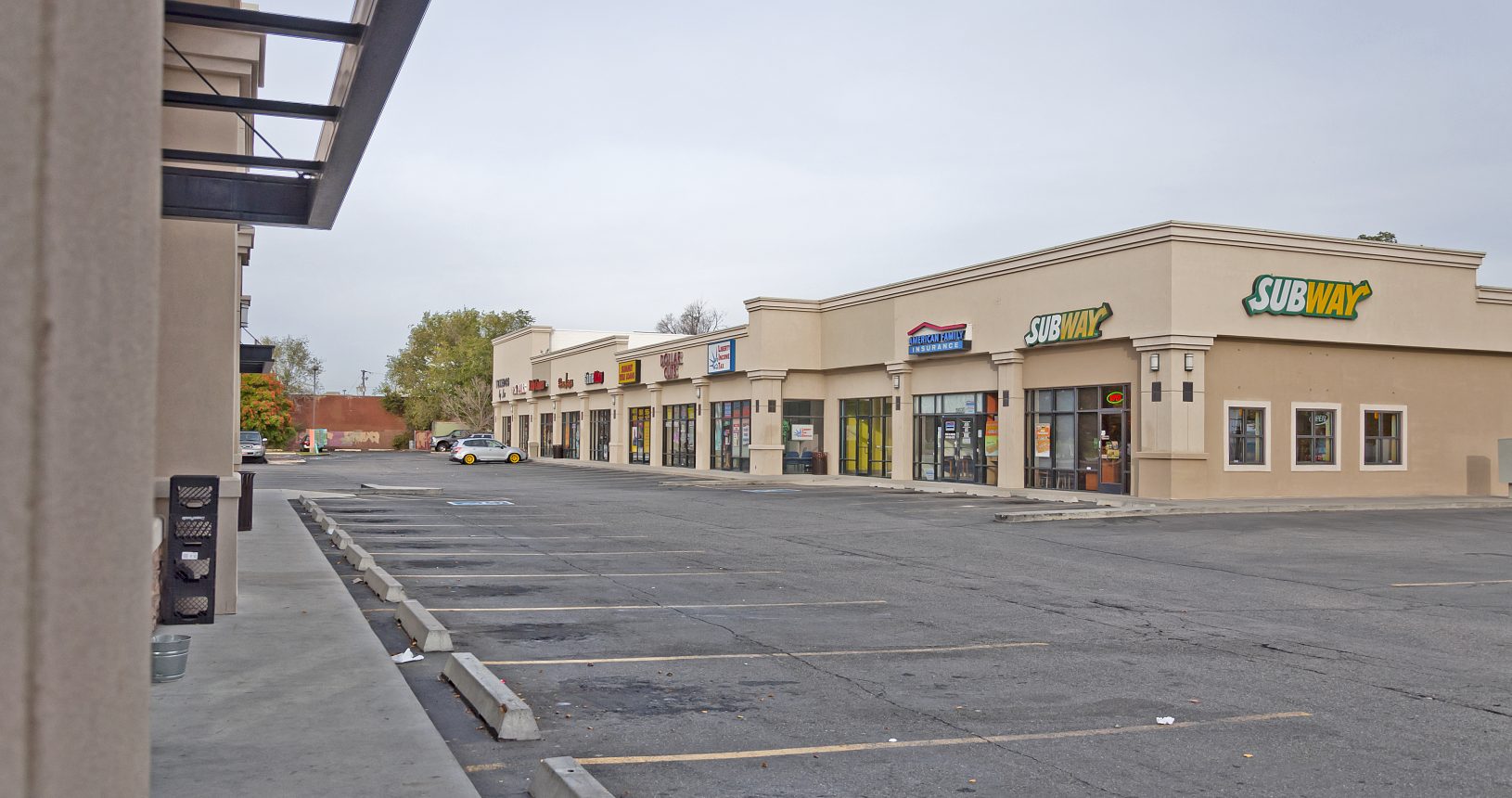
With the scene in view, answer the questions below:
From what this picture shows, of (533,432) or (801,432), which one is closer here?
(801,432)

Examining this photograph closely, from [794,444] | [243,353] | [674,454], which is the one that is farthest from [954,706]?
[674,454]

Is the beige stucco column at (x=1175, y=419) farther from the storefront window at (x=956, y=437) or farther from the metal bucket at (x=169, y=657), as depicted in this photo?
the metal bucket at (x=169, y=657)

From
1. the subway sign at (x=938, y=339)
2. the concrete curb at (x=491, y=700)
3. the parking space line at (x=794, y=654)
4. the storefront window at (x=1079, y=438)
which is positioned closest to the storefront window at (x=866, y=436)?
the subway sign at (x=938, y=339)

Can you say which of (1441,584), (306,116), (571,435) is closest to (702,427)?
(571,435)

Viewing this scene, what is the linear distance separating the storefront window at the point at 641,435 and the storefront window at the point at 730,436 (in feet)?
26.1

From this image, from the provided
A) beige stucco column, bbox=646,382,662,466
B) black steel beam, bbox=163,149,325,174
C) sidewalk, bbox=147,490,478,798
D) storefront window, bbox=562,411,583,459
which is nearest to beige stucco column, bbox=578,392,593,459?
storefront window, bbox=562,411,583,459

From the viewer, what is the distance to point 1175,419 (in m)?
28.7

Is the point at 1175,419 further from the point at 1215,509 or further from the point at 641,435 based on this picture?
the point at 641,435

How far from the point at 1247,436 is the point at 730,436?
2439 centimetres

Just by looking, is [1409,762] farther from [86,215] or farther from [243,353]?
[243,353]

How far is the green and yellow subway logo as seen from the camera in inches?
1168

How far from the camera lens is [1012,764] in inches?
257

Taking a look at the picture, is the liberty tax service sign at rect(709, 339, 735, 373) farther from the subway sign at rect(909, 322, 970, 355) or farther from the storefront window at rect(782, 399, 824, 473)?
the subway sign at rect(909, 322, 970, 355)

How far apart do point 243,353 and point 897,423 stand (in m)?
20.7
